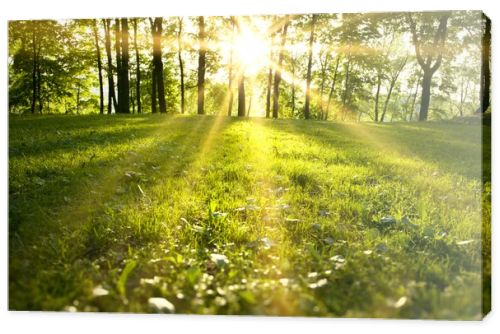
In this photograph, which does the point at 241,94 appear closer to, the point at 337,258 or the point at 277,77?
the point at 277,77

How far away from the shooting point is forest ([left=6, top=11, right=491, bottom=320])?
2879mm

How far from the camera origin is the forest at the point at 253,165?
2.88 m

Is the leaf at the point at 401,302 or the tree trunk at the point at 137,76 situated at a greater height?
the tree trunk at the point at 137,76

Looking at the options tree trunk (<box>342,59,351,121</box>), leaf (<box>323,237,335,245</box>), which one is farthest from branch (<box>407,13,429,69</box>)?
leaf (<box>323,237,335,245</box>)

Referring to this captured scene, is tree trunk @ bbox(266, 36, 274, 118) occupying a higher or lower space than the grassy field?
higher

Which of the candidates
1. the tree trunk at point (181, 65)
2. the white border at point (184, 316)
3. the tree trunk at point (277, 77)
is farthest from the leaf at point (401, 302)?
the tree trunk at point (181, 65)

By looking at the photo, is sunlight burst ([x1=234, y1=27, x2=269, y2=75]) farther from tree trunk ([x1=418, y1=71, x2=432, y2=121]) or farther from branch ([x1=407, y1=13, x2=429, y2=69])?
tree trunk ([x1=418, y1=71, x2=432, y2=121])

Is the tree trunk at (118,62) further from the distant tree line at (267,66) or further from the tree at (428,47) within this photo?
the tree at (428,47)

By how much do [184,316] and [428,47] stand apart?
2892 millimetres

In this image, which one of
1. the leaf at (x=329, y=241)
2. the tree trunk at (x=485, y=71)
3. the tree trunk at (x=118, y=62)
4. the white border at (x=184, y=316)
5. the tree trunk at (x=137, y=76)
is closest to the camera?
the white border at (x=184, y=316)

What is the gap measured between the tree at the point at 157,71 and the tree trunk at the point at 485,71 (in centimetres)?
273

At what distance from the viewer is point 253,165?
13.2ft

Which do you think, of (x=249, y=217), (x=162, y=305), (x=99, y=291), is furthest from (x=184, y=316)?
(x=249, y=217)

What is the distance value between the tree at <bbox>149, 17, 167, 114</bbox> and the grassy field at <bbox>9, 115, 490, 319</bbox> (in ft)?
1.09
